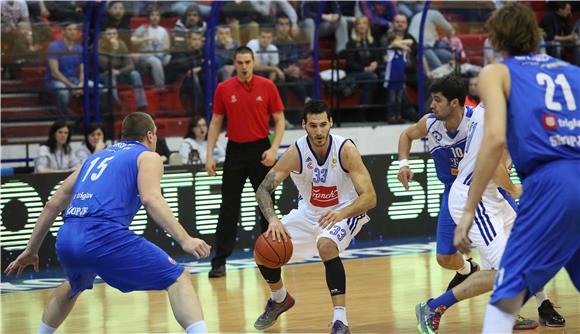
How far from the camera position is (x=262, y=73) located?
12.7 meters

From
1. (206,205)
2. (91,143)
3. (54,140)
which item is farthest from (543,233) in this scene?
(54,140)

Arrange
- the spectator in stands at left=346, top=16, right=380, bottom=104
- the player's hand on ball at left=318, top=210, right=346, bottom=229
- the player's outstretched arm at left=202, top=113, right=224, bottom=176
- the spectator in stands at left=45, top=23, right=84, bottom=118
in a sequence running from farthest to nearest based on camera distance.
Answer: the spectator in stands at left=346, top=16, right=380, bottom=104
the spectator in stands at left=45, top=23, right=84, bottom=118
the player's outstretched arm at left=202, top=113, right=224, bottom=176
the player's hand on ball at left=318, top=210, right=346, bottom=229

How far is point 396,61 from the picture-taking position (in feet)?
44.0

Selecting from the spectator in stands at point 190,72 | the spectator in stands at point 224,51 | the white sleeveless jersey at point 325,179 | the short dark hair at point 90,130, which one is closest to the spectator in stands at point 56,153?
the short dark hair at point 90,130

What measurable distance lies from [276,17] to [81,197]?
7.14 meters

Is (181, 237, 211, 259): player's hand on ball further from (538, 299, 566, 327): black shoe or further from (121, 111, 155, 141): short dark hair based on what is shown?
(538, 299, 566, 327): black shoe

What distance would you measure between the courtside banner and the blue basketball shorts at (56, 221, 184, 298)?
4.88 metres

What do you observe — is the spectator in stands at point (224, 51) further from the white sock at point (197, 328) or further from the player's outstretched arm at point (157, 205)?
the white sock at point (197, 328)

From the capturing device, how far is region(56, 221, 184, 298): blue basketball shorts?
18.5 feet

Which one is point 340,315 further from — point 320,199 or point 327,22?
point 327,22

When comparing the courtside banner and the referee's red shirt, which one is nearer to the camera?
the referee's red shirt

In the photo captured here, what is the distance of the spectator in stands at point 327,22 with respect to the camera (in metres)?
12.7

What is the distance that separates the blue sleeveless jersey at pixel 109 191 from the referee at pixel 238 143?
381 centimetres

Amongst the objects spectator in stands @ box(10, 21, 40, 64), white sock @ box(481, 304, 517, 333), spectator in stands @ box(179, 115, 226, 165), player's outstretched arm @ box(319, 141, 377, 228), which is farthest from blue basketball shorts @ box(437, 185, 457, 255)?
spectator in stands @ box(10, 21, 40, 64)
